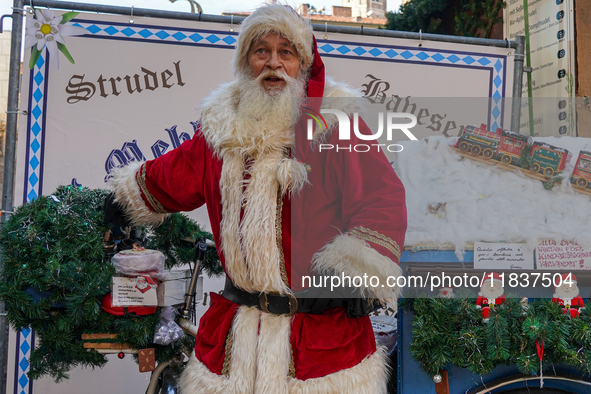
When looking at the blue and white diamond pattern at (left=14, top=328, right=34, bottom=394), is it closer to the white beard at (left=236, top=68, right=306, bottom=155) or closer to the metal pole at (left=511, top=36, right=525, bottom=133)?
the white beard at (left=236, top=68, right=306, bottom=155)

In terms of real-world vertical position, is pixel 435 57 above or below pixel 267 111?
above

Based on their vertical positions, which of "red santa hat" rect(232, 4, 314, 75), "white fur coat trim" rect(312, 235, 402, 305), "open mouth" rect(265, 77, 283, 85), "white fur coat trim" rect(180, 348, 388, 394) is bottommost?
"white fur coat trim" rect(180, 348, 388, 394)

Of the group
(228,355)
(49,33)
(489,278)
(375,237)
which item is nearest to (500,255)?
(489,278)

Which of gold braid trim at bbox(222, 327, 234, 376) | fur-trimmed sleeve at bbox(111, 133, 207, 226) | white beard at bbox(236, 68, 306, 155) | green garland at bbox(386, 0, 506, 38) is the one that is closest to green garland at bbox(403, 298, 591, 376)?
gold braid trim at bbox(222, 327, 234, 376)

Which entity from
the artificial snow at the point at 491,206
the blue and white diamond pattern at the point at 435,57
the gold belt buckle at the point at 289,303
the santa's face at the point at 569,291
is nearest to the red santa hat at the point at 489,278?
the artificial snow at the point at 491,206

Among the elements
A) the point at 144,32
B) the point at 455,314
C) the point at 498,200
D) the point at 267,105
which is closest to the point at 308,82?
the point at 267,105

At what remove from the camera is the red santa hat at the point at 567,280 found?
6.84 ft

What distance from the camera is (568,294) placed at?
2.08 meters

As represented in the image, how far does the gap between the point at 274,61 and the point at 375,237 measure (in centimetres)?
82

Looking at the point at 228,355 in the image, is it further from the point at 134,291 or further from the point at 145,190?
the point at 145,190

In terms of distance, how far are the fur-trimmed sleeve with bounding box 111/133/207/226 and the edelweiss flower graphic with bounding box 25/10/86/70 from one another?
50.4 inches

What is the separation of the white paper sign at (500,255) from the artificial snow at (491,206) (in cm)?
3

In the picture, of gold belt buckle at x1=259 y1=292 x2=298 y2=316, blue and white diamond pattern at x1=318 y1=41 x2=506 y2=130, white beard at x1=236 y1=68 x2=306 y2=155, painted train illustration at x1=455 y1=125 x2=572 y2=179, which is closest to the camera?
gold belt buckle at x1=259 y1=292 x2=298 y2=316

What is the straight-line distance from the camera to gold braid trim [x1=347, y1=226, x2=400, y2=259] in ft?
5.73
